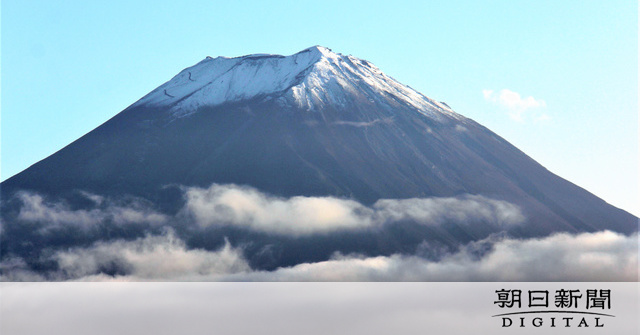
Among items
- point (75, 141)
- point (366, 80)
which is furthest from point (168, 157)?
point (366, 80)

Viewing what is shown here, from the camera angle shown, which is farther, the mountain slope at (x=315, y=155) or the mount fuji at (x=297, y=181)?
the mountain slope at (x=315, y=155)

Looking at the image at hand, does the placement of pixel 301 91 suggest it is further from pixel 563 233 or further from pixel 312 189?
pixel 563 233

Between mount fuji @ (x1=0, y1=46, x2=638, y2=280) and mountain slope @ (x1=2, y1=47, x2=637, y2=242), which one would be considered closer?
mount fuji @ (x1=0, y1=46, x2=638, y2=280)

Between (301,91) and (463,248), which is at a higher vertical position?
(301,91)

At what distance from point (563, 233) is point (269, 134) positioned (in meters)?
59.1

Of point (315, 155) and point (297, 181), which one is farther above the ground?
point (315, 155)

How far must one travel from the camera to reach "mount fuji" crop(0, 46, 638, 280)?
544ft

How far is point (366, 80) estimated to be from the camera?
19912 cm

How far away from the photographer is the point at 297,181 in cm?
17350

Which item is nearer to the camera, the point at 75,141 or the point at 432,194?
the point at 432,194

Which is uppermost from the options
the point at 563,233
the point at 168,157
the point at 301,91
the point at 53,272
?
the point at 301,91

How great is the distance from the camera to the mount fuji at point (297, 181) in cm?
16588

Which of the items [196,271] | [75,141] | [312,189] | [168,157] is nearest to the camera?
[196,271]

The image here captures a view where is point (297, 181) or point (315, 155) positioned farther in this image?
point (315, 155)
